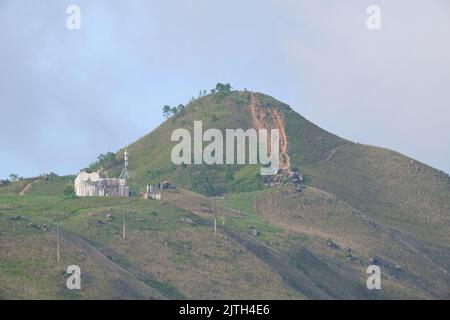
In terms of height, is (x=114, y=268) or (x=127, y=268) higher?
(x=114, y=268)

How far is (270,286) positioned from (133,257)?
14108 mm

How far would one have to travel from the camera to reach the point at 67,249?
186 m

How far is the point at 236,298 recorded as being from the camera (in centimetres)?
18375

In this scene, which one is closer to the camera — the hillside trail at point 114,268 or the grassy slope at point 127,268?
the grassy slope at point 127,268

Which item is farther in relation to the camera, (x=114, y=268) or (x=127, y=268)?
(x=127, y=268)

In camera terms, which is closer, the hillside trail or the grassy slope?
the grassy slope

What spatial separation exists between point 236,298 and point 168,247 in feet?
54.4
